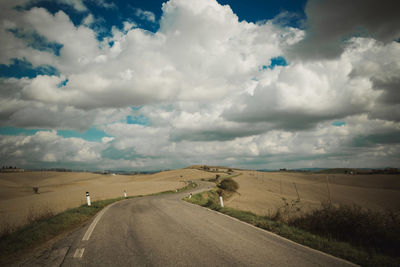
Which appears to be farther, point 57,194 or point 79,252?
point 57,194

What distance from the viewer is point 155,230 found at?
7691 mm

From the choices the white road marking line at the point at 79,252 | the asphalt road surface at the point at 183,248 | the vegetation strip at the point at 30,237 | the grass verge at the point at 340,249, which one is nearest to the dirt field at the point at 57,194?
the vegetation strip at the point at 30,237

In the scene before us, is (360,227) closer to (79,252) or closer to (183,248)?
(183,248)

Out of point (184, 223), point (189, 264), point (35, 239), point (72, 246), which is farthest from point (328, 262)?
point (35, 239)

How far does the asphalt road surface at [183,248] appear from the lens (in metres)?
4.85

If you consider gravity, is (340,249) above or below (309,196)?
above

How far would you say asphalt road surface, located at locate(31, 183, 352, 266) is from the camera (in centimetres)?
485

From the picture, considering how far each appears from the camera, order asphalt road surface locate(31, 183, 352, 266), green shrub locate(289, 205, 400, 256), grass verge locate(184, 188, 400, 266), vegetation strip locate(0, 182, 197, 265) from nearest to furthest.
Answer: asphalt road surface locate(31, 183, 352, 266) < grass verge locate(184, 188, 400, 266) < vegetation strip locate(0, 182, 197, 265) < green shrub locate(289, 205, 400, 256)

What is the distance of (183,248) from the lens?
5672 mm

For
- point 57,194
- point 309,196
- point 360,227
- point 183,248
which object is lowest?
point 309,196

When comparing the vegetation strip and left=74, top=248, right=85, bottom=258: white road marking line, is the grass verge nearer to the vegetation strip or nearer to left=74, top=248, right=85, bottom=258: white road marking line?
left=74, top=248, right=85, bottom=258: white road marking line

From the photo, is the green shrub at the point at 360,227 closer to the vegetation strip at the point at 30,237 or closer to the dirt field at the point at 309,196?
the dirt field at the point at 309,196

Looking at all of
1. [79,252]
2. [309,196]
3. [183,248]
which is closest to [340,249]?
[183,248]

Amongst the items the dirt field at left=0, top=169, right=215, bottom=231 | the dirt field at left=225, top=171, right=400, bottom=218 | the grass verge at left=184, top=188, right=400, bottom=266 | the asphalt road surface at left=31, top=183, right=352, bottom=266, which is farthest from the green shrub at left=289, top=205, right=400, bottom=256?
the dirt field at left=0, top=169, right=215, bottom=231
